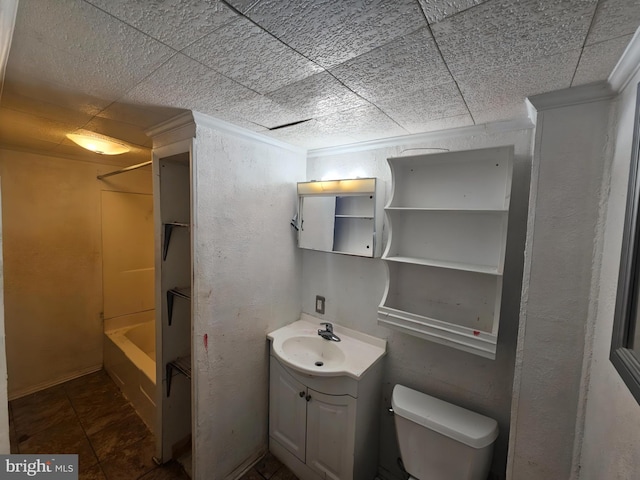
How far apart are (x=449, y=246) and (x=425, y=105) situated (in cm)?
78

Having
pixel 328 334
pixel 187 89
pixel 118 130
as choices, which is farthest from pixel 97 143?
pixel 328 334

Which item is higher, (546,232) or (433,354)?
(546,232)

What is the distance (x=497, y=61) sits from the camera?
2.88ft

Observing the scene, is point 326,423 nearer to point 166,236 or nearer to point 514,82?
point 166,236

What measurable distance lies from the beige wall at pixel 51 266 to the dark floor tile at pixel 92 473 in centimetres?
129

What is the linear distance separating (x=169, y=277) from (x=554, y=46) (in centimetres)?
216

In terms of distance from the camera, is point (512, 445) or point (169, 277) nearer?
point (512, 445)

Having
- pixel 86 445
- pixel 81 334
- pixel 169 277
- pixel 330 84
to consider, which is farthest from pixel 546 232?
pixel 81 334

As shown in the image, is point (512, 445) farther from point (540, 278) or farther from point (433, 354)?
point (540, 278)

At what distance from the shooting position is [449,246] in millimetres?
1556

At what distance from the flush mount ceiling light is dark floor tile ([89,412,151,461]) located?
2119 millimetres

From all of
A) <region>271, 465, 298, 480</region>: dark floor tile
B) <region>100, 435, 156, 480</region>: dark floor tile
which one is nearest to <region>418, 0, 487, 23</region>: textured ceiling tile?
<region>271, 465, 298, 480</region>: dark floor tile

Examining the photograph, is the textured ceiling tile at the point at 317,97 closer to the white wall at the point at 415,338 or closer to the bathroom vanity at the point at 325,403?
the white wall at the point at 415,338

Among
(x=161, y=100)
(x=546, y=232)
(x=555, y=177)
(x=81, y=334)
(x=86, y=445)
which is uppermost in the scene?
(x=161, y=100)
